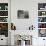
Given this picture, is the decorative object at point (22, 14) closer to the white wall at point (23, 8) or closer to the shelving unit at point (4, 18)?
the white wall at point (23, 8)

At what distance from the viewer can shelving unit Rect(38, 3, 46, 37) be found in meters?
6.32

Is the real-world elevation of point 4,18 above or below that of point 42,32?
above

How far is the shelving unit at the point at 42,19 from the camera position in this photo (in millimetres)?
6320

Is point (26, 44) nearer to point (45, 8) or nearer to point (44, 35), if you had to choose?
point (44, 35)

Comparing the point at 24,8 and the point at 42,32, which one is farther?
the point at 42,32

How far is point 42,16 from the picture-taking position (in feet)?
20.9

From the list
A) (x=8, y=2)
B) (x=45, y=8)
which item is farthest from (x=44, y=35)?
(x=8, y=2)

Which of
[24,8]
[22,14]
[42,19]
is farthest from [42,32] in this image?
[24,8]

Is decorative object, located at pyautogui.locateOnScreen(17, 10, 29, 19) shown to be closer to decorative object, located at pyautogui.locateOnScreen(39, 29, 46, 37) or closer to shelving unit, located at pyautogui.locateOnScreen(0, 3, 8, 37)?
shelving unit, located at pyautogui.locateOnScreen(0, 3, 8, 37)

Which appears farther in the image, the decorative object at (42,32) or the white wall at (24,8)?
the decorative object at (42,32)

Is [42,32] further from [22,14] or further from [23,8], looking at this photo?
[23,8]

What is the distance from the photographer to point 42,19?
638 centimetres

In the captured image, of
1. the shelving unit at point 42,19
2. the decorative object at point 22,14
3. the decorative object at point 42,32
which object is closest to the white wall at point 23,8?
the decorative object at point 22,14

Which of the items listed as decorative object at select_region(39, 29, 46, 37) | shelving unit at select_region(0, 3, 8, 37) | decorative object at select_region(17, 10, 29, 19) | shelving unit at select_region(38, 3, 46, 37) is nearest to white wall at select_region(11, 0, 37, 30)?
decorative object at select_region(17, 10, 29, 19)
